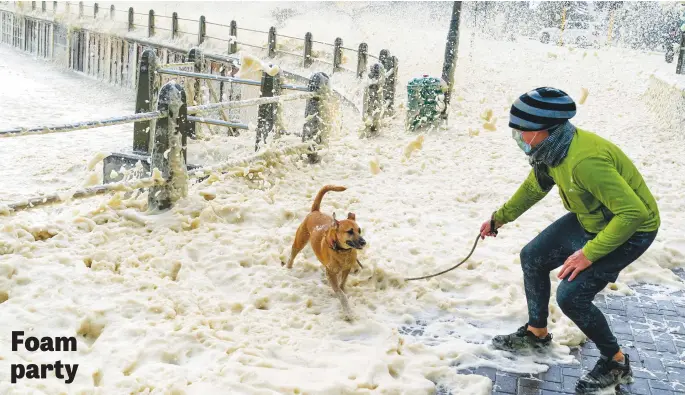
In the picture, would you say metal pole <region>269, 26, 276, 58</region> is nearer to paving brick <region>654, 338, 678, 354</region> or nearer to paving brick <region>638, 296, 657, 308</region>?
paving brick <region>638, 296, 657, 308</region>

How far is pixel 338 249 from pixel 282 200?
7.70ft

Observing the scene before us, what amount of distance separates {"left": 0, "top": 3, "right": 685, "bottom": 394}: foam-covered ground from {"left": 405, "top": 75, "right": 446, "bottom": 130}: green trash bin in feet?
8.18

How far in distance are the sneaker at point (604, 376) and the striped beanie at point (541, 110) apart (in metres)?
1.30

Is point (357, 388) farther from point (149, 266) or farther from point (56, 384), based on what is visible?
point (149, 266)

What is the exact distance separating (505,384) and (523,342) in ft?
1.35

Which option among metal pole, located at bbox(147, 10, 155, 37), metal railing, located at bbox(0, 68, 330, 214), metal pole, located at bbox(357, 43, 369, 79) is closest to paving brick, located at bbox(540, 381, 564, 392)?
metal railing, located at bbox(0, 68, 330, 214)

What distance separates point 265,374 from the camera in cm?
354

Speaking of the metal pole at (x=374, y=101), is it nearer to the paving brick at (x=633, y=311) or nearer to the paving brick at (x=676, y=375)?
the paving brick at (x=633, y=311)

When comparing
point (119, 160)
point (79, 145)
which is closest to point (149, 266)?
point (119, 160)

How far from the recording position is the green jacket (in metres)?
3.09

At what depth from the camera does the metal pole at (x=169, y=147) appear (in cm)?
567

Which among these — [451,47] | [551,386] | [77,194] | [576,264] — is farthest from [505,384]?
[451,47]

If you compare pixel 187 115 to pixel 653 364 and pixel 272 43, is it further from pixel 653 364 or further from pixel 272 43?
pixel 272 43

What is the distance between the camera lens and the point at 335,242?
4250 millimetres
